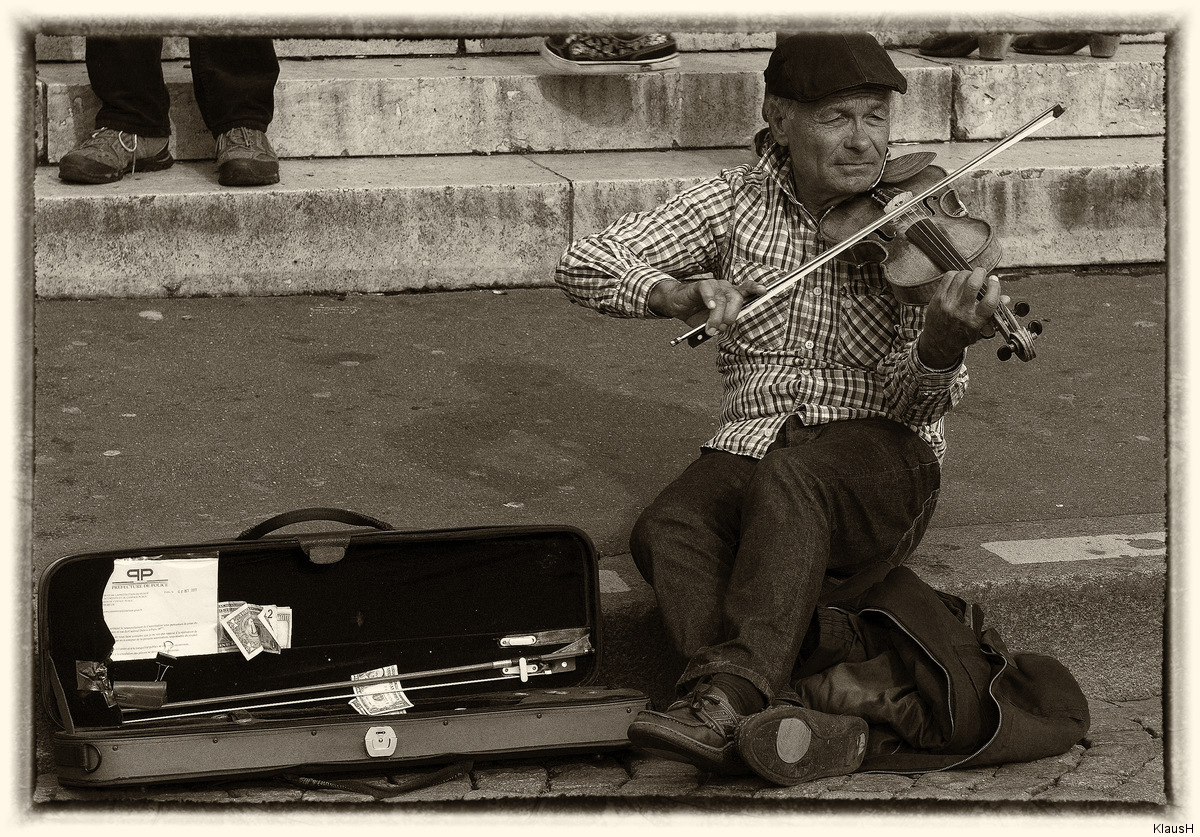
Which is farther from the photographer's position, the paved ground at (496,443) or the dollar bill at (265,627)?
the dollar bill at (265,627)

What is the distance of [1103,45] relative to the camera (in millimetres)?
5898

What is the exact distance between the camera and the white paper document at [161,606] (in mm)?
2566

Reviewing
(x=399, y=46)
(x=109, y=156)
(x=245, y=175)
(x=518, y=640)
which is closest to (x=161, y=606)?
(x=518, y=640)

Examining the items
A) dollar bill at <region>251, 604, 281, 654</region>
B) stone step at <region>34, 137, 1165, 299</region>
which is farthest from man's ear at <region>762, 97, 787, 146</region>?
stone step at <region>34, 137, 1165, 299</region>

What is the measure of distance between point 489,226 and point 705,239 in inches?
75.4

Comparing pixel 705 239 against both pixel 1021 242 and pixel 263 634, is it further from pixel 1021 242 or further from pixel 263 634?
pixel 1021 242

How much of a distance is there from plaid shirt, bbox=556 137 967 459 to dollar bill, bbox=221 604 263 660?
902 mm

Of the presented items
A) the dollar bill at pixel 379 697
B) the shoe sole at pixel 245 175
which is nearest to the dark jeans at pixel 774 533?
the dollar bill at pixel 379 697

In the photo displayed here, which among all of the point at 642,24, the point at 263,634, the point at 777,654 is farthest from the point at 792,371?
the point at 263,634

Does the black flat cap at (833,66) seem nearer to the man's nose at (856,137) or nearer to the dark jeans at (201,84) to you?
the man's nose at (856,137)

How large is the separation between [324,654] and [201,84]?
2.64 meters

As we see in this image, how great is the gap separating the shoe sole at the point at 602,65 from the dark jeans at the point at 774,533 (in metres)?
2.66

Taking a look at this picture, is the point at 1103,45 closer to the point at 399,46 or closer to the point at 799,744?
the point at 399,46

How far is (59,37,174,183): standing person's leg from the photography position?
15.0 ft
